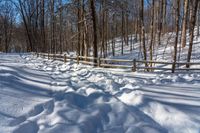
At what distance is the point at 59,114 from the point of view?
221 inches

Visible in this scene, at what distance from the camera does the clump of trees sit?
18.7 metres

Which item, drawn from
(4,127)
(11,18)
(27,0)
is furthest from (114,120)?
(11,18)

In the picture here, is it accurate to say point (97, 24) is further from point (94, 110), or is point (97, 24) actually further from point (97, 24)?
point (94, 110)

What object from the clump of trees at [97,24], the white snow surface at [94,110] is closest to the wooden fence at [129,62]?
the clump of trees at [97,24]

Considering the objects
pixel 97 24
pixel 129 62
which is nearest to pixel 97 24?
pixel 97 24

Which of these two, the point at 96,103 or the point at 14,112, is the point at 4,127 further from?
the point at 96,103

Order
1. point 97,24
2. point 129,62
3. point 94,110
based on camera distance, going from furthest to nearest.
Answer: point 97,24 < point 129,62 < point 94,110

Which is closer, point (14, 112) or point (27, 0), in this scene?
point (14, 112)

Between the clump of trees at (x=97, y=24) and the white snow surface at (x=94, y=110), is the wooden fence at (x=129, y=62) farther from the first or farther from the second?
the white snow surface at (x=94, y=110)

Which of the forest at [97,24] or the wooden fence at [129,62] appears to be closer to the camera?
the wooden fence at [129,62]

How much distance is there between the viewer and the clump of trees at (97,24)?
18.7m

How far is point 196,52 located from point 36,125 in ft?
74.7

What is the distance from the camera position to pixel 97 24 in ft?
109


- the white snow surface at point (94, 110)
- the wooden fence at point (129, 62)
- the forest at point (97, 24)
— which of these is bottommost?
the white snow surface at point (94, 110)
